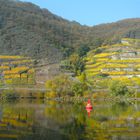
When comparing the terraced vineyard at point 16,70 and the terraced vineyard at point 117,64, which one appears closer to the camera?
the terraced vineyard at point 16,70

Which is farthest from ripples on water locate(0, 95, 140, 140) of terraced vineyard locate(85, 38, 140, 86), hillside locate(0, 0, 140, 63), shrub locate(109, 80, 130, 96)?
hillside locate(0, 0, 140, 63)

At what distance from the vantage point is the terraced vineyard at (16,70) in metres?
109

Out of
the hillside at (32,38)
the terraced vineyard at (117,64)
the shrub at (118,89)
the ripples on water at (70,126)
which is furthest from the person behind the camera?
the hillside at (32,38)

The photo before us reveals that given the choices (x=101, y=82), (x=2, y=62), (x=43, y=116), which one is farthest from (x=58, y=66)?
(x=43, y=116)

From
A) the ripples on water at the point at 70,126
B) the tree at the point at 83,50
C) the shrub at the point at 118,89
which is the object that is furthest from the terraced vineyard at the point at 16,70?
the ripples on water at the point at 70,126

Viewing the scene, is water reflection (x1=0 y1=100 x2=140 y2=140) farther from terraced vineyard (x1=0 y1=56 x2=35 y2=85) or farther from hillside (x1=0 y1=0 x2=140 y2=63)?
hillside (x1=0 y1=0 x2=140 y2=63)

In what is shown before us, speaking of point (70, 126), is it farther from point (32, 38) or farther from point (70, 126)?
point (32, 38)

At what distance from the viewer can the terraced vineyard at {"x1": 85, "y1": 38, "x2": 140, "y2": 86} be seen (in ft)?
359

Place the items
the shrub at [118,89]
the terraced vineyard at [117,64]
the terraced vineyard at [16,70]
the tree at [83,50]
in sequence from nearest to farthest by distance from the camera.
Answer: the shrub at [118,89]
the terraced vineyard at [16,70]
the terraced vineyard at [117,64]
the tree at [83,50]

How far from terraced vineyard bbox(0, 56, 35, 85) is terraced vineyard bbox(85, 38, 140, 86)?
668 inches

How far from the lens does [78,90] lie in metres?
94.5

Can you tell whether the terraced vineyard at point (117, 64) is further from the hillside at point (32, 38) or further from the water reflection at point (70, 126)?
the water reflection at point (70, 126)

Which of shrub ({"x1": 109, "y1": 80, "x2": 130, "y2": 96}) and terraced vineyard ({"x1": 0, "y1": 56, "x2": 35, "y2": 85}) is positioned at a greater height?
terraced vineyard ({"x1": 0, "y1": 56, "x2": 35, "y2": 85})

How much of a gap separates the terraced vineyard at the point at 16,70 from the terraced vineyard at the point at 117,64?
Result: 668 inches
